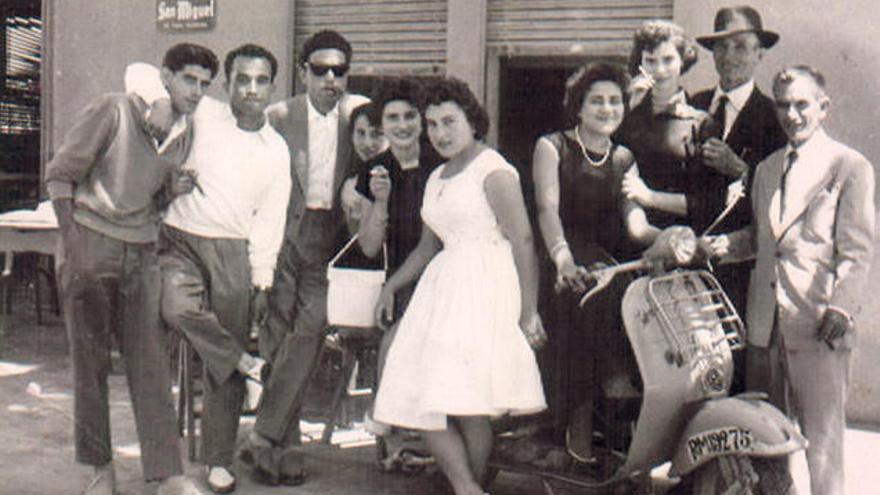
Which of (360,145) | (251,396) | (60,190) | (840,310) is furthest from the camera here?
(251,396)

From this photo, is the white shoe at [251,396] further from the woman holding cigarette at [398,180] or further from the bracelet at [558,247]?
the bracelet at [558,247]

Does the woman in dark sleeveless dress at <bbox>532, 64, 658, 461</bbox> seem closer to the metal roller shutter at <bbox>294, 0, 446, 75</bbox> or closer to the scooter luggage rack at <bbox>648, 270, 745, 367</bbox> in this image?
the scooter luggage rack at <bbox>648, 270, 745, 367</bbox>

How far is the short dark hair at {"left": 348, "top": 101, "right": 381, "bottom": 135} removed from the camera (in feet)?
19.6

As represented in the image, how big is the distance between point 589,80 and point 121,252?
7.17 ft

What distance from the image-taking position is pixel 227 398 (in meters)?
5.79

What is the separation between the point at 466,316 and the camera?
5176mm

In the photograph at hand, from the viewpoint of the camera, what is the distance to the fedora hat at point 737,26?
566 centimetres

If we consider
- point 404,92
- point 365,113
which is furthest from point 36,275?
point 404,92

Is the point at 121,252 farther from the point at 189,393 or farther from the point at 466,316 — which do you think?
the point at 466,316

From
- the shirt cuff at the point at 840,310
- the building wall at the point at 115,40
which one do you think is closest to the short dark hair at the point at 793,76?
the shirt cuff at the point at 840,310

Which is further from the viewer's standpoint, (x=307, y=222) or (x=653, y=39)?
(x=307, y=222)

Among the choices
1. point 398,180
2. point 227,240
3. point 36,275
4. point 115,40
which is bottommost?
point 36,275

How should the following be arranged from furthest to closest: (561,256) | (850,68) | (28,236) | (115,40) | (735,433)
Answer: (115,40), (28,236), (850,68), (561,256), (735,433)

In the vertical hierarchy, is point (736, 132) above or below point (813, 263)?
above
